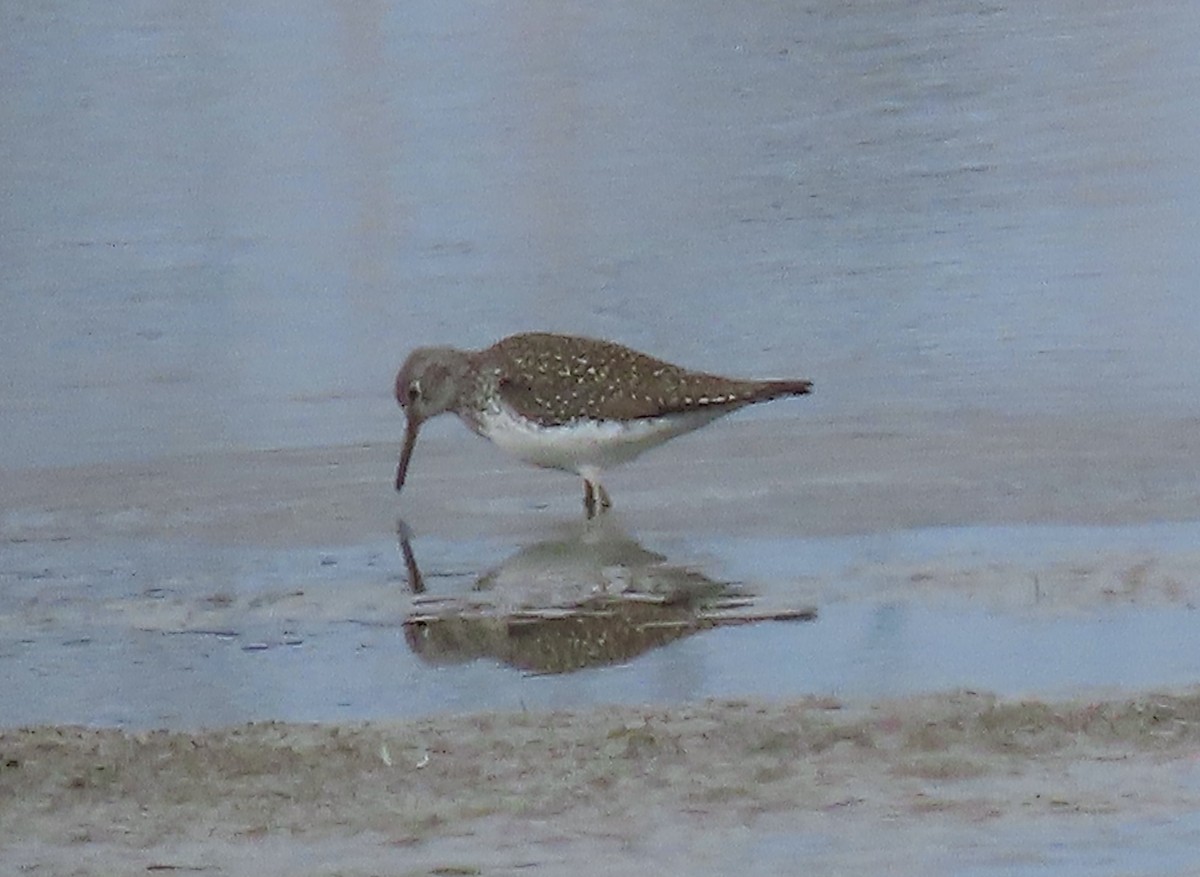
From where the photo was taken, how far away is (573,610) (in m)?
7.00

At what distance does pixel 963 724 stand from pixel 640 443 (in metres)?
2.75

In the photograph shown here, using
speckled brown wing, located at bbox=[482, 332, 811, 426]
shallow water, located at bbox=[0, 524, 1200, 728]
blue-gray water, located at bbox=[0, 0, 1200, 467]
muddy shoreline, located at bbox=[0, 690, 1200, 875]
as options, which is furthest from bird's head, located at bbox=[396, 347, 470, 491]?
muddy shoreline, located at bbox=[0, 690, 1200, 875]

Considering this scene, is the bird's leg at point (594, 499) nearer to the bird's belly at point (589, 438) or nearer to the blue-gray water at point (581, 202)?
the bird's belly at point (589, 438)

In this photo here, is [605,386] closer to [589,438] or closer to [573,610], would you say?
[589,438]

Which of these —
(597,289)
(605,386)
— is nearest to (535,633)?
(605,386)

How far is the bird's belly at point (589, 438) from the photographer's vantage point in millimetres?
8219

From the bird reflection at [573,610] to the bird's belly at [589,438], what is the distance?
54 cm

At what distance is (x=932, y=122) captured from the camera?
44.9 ft

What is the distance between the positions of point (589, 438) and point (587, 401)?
11 cm

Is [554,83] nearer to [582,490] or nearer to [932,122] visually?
[932,122]

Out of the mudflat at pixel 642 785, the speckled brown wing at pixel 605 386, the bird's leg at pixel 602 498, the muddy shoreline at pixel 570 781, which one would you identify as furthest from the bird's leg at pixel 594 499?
the muddy shoreline at pixel 570 781

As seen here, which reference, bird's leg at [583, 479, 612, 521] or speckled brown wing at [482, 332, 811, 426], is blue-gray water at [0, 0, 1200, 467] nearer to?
speckled brown wing at [482, 332, 811, 426]

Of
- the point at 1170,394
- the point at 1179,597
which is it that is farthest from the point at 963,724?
the point at 1170,394

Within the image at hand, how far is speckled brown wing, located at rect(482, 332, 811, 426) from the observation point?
8.23 m
